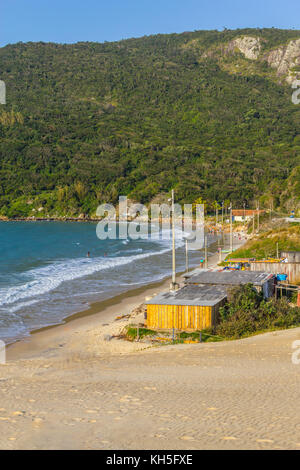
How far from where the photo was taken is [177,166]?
147125 mm

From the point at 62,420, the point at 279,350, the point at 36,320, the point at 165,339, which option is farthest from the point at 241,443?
the point at 36,320

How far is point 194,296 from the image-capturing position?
60.1 feet

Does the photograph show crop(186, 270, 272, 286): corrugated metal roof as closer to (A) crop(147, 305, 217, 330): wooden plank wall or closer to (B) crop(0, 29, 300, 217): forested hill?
(A) crop(147, 305, 217, 330): wooden plank wall

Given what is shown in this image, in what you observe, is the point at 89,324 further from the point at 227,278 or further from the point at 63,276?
the point at 63,276

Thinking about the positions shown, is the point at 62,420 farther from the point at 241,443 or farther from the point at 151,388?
the point at 241,443

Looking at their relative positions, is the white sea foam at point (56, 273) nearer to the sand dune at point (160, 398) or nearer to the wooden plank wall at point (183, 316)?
the wooden plank wall at point (183, 316)

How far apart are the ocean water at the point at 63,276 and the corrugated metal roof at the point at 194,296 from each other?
662cm

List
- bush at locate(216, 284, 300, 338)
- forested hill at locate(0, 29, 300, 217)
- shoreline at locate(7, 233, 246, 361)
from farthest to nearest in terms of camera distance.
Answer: forested hill at locate(0, 29, 300, 217)
shoreline at locate(7, 233, 246, 361)
bush at locate(216, 284, 300, 338)

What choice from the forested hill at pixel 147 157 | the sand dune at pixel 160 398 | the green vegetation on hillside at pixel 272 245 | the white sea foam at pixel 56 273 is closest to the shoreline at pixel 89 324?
the sand dune at pixel 160 398

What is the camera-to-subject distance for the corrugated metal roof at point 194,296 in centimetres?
1714

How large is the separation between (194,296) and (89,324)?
247 inches

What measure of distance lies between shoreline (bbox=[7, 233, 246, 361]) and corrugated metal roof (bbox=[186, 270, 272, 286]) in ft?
12.4

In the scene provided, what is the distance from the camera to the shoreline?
1828cm

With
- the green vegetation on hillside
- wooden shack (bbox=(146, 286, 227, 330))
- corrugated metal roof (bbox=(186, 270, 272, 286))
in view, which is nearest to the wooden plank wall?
wooden shack (bbox=(146, 286, 227, 330))
